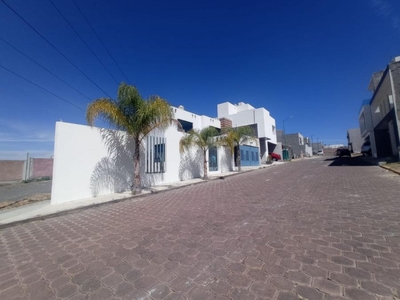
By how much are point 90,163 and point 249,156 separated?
22.8m

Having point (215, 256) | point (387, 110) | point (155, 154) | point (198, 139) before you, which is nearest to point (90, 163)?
point (155, 154)

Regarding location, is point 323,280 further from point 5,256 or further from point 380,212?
point 5,256

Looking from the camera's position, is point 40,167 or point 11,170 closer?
point 11,170

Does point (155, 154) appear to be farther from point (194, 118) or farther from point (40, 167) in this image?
point (194, 118)

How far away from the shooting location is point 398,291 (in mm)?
1938

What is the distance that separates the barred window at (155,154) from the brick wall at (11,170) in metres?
16.5

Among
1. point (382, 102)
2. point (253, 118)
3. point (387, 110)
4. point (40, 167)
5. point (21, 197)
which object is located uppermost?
point (253, 118)

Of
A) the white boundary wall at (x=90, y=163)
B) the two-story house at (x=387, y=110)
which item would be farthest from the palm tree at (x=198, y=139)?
the two-story house at (x=387, y=110)

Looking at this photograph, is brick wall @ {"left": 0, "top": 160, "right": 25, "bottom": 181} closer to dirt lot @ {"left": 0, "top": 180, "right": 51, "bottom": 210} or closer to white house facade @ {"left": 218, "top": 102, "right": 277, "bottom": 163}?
dirt lot @ {"left": 0, "top": 180, "right": 51, "bottom": 210}

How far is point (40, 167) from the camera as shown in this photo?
65.5 ft

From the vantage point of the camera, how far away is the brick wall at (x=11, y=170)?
1795 centimetres

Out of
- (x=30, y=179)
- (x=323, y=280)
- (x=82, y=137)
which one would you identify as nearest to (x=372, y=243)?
(x=323, y=280)

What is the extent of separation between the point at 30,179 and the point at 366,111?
42.5 meters

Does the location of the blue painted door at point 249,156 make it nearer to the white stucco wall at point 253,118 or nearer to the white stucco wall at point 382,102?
the white stucco wall at point 253,118
